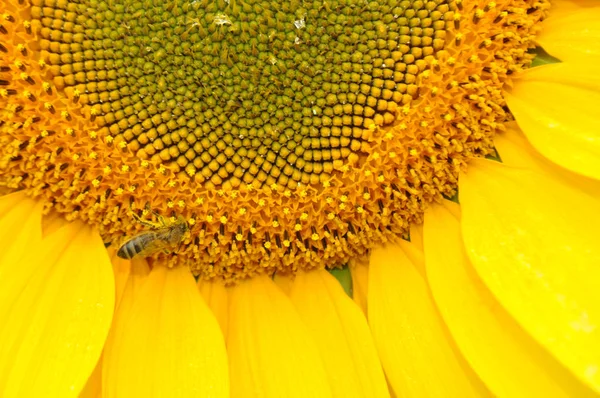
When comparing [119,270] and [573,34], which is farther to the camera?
[119,270]

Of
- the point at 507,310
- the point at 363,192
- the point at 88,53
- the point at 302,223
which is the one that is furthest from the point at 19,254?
the point at 507,310

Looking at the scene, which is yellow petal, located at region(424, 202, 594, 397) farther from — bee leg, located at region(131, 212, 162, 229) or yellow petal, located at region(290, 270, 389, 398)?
bee leg, located at region(131, 212, 162, 229)

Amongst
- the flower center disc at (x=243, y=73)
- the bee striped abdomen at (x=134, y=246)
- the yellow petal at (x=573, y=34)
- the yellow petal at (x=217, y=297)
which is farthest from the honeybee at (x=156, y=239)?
the yellow petal at (x=573, y=34)

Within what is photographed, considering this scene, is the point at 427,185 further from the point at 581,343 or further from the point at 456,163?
the point at 581,343

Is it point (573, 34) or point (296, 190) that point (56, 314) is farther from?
point (573, 34)

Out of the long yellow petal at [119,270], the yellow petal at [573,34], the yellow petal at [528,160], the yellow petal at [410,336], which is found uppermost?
the yellow petal at [573,34]

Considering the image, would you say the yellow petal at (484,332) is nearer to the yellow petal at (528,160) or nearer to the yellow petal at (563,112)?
the yellow petal at (528,160)

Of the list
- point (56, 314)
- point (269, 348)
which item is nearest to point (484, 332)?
point (269, 348)
